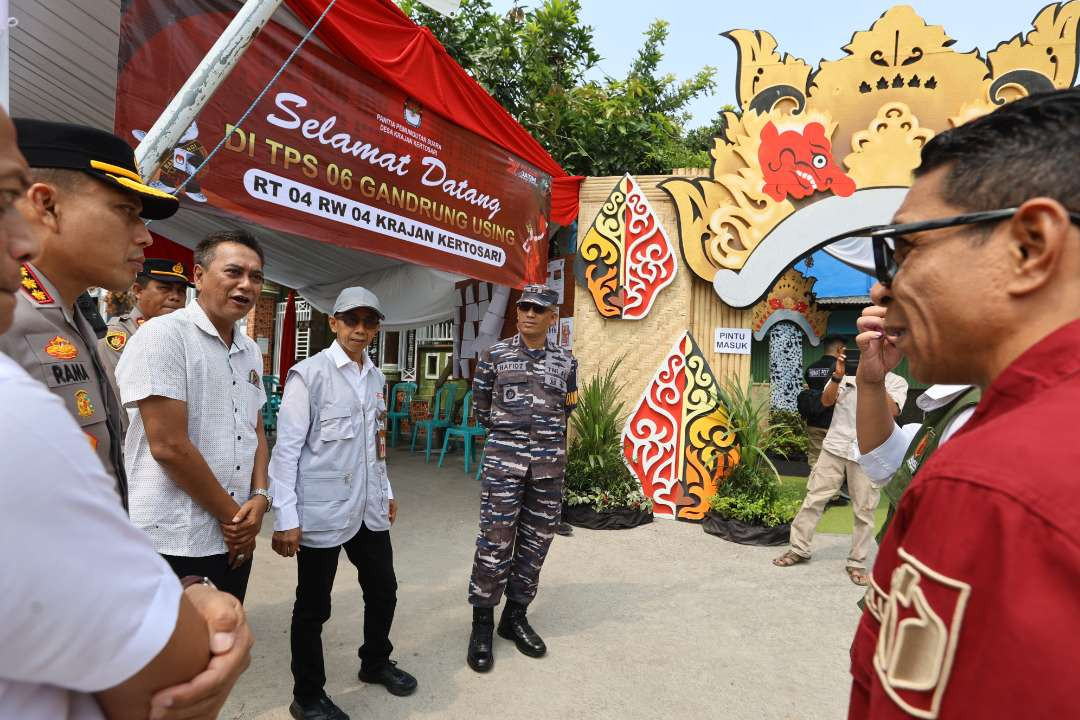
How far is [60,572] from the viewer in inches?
21.6

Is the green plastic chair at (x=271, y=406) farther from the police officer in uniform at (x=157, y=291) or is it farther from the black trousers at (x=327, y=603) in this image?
the black trousers at (x=327, y=603)

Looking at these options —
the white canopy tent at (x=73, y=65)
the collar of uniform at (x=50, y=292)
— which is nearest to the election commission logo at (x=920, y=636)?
the collar of uniform at (x=50, y=292)

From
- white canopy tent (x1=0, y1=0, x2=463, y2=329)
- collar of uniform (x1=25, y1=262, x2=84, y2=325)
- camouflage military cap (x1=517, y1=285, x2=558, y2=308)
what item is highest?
white canopy tent (x1=0, y1=0, x2=463, y2=329)

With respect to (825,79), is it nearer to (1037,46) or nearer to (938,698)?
(1037,46)

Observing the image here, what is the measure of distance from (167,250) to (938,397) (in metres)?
7.40

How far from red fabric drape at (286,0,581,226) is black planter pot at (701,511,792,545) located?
390 centimetres

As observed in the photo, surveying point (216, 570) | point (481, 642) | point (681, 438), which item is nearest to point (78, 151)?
point (216, 570)

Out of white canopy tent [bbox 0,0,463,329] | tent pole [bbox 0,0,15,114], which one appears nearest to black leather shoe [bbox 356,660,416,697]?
tent pole [bbox 0,0,15,114]

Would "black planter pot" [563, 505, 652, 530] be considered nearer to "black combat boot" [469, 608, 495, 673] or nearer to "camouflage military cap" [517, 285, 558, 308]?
"black combat boot" [469, 608, 495, 673]

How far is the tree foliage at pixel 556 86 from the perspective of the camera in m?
8.77

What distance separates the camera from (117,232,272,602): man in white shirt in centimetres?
185

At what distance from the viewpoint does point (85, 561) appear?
57cm

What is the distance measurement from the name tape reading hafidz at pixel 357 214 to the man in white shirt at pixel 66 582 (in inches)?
126

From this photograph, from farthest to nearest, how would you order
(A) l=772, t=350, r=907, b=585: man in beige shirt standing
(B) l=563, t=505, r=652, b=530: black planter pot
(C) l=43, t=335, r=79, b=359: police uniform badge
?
(B) l=563, t=505, r=652, b=530: black planter pot < (A) l=772, t=350, r=907, b=585: man in beige shirt standing < (C) l=43, t=335, r=79, b=359: police uniform badge
